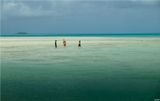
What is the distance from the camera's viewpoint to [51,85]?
11312 millimetres

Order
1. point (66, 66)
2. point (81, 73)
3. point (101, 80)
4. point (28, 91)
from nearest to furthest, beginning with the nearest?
1. point (28, 91)
2. point (101, 80)
3. point (81, 73)
4. point (66, 66)

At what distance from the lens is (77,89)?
10648mm

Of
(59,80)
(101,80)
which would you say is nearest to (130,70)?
(101,80)

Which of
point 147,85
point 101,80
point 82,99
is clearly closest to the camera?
point 82,99

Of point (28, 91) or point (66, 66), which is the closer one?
point (28, 91)

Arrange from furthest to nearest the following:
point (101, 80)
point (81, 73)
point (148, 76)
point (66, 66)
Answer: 1. point (66, 66)
2. point (81, 73)
3. point (148, 76)
4. point (101, 80)

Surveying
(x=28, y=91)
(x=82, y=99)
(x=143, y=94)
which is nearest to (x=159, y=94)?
(x=143, y=94)

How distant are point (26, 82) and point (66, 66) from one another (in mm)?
4455

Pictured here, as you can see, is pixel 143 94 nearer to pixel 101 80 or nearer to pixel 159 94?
pixel 159 94

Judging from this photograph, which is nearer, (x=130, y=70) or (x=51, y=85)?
(x=51, y=85)

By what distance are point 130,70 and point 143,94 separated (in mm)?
4601

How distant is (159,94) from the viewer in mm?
9883

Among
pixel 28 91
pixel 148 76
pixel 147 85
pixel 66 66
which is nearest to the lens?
pixel 28 91

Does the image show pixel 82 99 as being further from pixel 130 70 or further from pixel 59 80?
pixel 130 70
